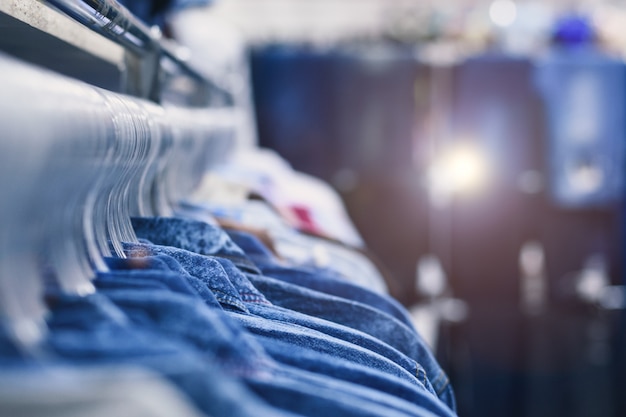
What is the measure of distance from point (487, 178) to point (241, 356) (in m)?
2.57

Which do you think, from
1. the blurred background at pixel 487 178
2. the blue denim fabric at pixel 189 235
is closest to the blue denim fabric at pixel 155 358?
the blue denim fabric at pixel 189 235

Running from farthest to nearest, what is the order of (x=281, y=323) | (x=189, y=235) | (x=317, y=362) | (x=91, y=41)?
1. (x=91, y=41)
2. (x=189, y=235)
3. (x=281, y=323)
4. (x=317, y=362)

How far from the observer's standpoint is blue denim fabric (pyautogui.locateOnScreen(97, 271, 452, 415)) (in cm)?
41

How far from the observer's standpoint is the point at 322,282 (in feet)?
2.66

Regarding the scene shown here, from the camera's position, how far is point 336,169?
2865 mm

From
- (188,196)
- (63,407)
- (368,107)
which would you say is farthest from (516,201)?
(63,407)

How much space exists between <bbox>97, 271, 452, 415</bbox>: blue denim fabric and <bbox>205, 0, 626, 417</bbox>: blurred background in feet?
7.70

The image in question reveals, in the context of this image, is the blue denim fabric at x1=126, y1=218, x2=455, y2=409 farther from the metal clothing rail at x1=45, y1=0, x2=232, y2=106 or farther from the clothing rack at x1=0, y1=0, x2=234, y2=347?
the metal clothing rail at x1=45, y1=0, x2=232, y2=106

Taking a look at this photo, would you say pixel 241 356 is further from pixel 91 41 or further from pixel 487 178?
pixel 487 178

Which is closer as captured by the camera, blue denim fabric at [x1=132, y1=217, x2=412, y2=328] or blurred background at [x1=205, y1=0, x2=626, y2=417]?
blue denim fabric at [x1=132, y1=217, x2=412, y2=328]

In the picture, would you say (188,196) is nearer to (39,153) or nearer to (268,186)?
(268,186)

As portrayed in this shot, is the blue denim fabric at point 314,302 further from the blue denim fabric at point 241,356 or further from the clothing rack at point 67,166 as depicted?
the blue denim fabric at point 241,356

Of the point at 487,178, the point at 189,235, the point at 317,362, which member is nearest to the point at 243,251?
the point at 189,235

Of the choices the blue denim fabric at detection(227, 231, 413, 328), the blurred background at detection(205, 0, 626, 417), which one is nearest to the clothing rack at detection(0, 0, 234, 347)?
the blue denim fabric at detection(227, 231, 413, 328)
